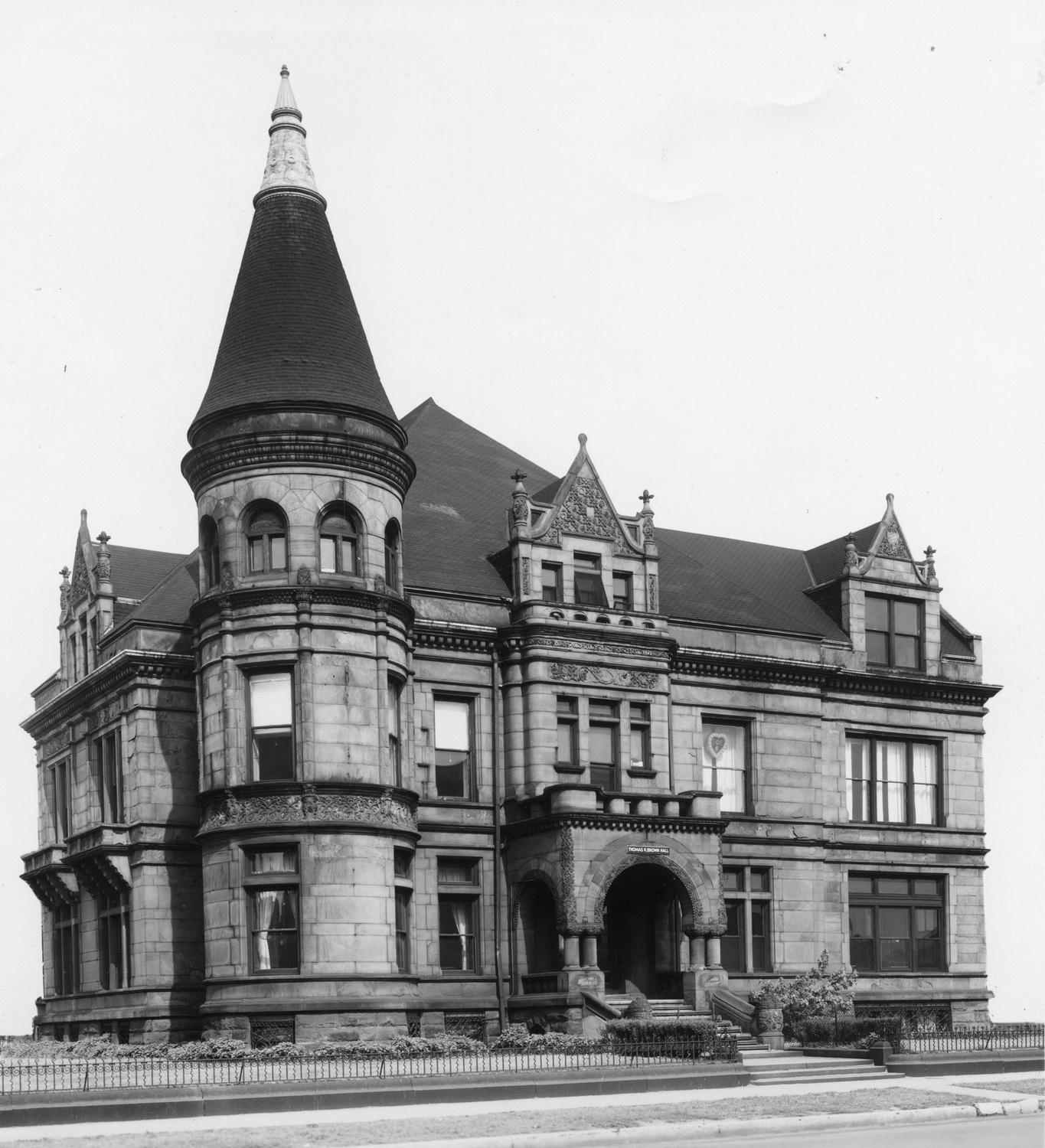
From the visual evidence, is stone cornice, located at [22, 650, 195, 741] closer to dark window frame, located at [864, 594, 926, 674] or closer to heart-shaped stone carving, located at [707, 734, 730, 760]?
heart-shaped stone carving, located at [707, 734, 730, 760]

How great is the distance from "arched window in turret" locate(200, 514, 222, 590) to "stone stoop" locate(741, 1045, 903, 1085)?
53.4 ft

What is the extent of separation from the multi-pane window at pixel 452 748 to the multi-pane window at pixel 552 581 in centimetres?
365

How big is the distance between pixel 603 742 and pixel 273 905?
10033 millimetres

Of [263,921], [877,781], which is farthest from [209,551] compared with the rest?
[877,781]

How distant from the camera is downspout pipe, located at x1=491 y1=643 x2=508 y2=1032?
40.2 m

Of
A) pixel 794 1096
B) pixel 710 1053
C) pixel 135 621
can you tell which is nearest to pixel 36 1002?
pixel 135 621

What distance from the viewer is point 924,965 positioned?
157ft

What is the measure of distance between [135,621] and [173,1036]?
32.9 ft

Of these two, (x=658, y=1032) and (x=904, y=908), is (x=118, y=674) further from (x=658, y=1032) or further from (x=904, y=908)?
(x=904, y=908)

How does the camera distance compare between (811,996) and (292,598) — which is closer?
(292,598)

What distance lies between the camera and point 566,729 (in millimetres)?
42281

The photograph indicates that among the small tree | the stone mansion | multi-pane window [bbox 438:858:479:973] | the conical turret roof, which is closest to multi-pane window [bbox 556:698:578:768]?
the stone mansion

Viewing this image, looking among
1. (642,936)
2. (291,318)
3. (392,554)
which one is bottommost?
(642,936)

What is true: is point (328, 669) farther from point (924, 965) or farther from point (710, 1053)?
point (924, 965)
